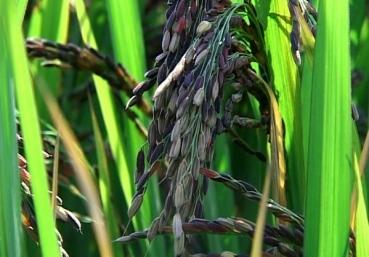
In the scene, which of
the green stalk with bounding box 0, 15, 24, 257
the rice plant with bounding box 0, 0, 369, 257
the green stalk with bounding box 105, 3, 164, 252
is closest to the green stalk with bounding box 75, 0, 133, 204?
the green stalk with bounding box 105, 3, 164, 252

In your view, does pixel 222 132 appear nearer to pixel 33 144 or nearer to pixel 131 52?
pixel 33 144

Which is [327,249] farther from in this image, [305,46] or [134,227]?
[134,227]

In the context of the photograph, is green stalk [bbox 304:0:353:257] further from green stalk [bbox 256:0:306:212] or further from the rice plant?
green stalk [bbox 256:0:306:212]

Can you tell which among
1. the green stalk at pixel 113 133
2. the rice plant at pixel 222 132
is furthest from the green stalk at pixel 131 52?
the rice plant at pixel 222 132

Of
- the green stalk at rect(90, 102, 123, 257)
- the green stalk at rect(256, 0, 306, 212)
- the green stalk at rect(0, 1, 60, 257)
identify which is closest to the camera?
the green stalk at rect(0, 1, 60, 257)

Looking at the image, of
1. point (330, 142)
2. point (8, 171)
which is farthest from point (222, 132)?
point (8, 171)
